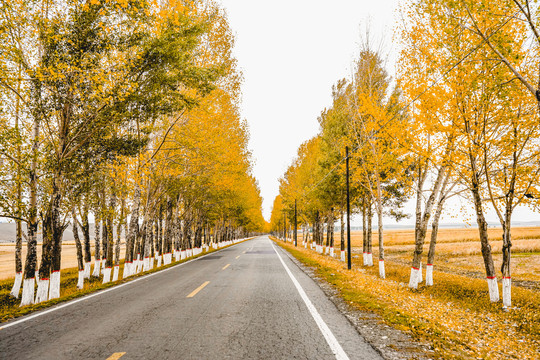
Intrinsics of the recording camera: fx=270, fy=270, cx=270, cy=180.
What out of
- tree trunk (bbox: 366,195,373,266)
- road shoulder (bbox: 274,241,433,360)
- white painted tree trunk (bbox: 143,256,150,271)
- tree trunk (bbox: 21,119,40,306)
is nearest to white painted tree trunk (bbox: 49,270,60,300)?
tree trunk (bbox: 21,119,40,306)

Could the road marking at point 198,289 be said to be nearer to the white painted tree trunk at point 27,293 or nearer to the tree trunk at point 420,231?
the white painted tree trunk at point 27,293

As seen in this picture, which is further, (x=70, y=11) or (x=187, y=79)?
(x=187, y=79)

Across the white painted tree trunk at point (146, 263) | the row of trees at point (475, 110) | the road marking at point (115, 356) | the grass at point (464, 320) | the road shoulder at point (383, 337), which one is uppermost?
the row of trees at point (475, 110)

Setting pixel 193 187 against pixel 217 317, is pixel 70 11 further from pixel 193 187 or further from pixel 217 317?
pixel 193 187

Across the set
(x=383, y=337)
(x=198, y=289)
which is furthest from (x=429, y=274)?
(x=198, y=289)

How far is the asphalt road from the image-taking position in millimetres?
4168

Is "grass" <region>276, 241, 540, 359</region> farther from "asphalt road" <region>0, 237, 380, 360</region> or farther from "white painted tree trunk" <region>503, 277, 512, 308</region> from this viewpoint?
"asphalt road" <region>0, 237, 380, 360</region>

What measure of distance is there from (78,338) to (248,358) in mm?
3214

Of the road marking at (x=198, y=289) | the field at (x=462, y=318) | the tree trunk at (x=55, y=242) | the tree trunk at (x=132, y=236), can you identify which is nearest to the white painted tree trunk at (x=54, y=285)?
the tree trunk at (x=55, y=242)

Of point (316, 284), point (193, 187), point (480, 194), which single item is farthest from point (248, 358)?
point (193, 187)

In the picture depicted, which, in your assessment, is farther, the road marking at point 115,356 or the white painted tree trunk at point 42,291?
the white painted tree trunk at point 42,291

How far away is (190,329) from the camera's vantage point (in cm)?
516

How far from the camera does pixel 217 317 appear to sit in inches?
234

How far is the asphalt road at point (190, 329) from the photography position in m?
4.17
